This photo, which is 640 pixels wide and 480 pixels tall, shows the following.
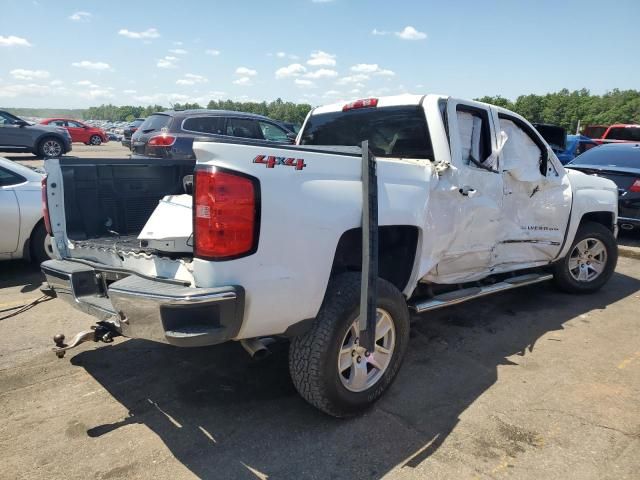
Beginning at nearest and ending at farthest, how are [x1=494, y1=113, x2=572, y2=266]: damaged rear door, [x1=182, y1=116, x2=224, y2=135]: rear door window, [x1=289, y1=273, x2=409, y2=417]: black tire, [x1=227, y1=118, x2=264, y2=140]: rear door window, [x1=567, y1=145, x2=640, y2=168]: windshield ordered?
1. [x1=289, y1=273, x2=409, y2=417]: black tire
2. [x1=494, y1=113, x2=572, y2=266]: damaged rear door
3. [x1=567, y1=145, x2=640, y2=168]: windshield
4. [x1=182, y1=116, x2=224, y2=135]: rear door window
5. [x1=227, y1=118, x2=264, y2=140]: rear door window

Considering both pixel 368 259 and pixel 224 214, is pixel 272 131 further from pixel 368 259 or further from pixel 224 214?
pixel 224 214

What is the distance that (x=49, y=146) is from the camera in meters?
17.9

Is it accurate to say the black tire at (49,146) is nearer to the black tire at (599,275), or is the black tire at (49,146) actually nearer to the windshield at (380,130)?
the windshield at (380,130)

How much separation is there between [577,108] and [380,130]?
58527 millimetres

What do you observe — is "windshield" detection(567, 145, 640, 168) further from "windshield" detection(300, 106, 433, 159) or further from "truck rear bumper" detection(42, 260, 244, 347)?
"truck rear bumper" detection(42, 260, 244, 347)

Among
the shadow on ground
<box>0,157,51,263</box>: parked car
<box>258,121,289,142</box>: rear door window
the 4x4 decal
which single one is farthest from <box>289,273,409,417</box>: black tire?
<box>258,121,289,142</box>: rear door window

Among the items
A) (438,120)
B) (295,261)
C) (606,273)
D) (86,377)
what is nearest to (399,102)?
(438,120)

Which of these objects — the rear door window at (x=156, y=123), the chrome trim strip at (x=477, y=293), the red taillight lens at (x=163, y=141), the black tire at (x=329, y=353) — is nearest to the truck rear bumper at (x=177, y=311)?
the black tire at (x=329, y=353)

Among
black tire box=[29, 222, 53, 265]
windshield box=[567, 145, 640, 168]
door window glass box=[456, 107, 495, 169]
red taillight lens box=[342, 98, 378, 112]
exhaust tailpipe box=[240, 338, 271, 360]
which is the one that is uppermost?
red taillight lens box=[342, 98, 378, 112]

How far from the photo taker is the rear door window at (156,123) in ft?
35.4

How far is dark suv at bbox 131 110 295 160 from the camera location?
10.4 meters

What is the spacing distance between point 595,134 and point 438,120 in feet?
68.2

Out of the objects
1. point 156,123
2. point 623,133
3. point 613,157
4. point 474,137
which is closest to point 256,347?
point 474,137

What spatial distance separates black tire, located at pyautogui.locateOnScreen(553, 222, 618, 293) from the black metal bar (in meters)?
3.40
